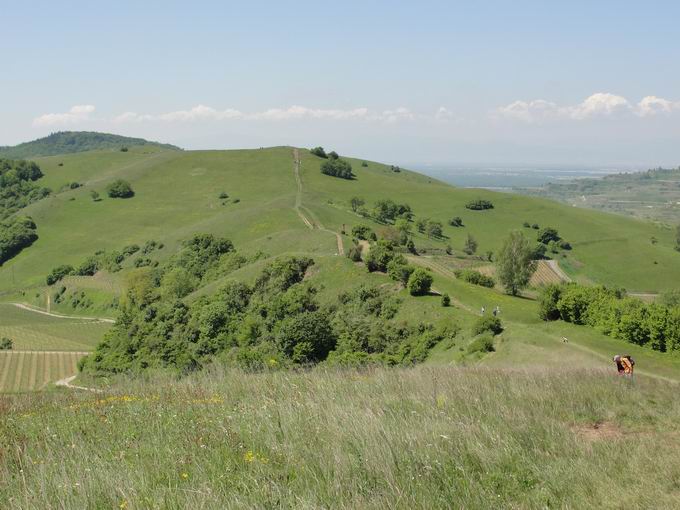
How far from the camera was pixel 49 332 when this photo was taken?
77562 mm

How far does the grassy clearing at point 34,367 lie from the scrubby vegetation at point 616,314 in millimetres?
45354

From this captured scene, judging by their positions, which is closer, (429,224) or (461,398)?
(461,398)

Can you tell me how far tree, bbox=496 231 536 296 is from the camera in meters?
57.8

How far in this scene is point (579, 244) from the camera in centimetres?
11919

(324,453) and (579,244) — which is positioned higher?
(324,453)

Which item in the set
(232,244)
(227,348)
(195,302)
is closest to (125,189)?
(232,244)

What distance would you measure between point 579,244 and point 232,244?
75603 mm

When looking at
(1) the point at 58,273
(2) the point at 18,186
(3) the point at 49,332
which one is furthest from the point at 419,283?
(2) the point at 18,186

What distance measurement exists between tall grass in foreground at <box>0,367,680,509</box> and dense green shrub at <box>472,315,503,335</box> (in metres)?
24.9

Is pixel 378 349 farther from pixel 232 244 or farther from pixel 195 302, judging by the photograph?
pixel 232 244

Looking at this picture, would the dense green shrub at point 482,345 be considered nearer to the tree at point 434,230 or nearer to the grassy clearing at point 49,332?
the grassy clearing at point 49,332

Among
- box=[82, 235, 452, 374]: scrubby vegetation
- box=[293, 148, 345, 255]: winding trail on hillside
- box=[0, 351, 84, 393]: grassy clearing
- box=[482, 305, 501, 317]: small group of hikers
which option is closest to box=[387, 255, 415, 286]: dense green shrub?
box=[82, 235, 452, 374]: scrubby vegetation

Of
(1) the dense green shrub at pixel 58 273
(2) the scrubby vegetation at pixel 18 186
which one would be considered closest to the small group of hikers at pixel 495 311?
(1) the dense green shrub at pixel 58 273

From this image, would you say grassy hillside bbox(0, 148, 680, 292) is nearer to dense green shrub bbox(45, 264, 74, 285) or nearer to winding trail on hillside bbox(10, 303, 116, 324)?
dense green shrub bbox(45, 264, 74, 285)
